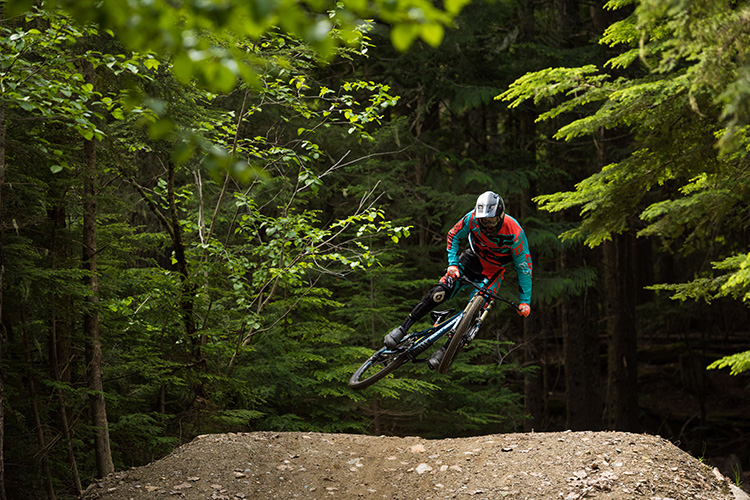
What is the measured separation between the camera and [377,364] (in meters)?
7.42

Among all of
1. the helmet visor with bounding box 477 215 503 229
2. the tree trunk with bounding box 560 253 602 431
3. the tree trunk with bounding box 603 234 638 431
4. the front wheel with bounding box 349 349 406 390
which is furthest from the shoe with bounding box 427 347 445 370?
the tree trunk with bounding box 603 234 638 431

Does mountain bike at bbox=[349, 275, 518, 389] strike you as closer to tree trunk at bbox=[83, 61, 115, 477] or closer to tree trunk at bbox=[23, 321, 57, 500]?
tree trunk at bbox=[83, 61, 115, 477]

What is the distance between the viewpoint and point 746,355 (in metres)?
5.41

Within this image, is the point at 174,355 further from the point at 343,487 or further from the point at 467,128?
the point at 467,128

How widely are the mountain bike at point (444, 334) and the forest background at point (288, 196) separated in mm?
1538

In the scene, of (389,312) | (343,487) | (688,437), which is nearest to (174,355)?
(343,487)

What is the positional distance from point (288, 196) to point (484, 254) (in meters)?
5.33

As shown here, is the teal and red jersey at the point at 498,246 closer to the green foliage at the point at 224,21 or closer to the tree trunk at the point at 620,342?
the green foliage at the point at 224,21

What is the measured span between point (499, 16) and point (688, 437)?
12359mm

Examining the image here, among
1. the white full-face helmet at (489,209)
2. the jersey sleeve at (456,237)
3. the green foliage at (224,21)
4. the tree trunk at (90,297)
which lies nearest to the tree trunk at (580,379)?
the jersey sleeve at (456,237)

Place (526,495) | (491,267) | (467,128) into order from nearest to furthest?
(526,495) < (491,267) < (467,128)

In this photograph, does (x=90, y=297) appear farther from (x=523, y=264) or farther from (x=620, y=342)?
(x=620, y=342)

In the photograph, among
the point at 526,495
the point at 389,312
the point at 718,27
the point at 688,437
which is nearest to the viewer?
the point at 718,27

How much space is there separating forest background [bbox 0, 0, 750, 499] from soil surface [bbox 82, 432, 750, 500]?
0.68 meters
